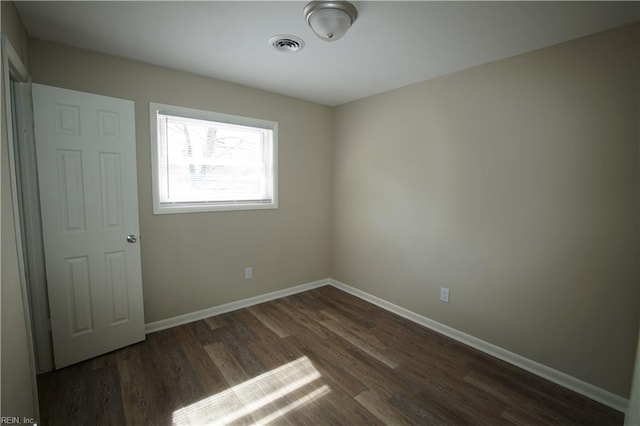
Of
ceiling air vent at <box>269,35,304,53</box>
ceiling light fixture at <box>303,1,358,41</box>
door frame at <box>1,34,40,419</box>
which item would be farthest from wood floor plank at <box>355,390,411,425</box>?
ceiling air vent at <box>269,35,304,53</box>

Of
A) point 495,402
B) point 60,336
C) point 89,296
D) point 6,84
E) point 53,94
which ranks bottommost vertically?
point 495,402

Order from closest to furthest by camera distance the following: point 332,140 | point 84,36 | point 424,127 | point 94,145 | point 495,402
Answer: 1. point 495,402
2. point 84,36
3. point 94,145
4. point 424,127
5. point 332,140

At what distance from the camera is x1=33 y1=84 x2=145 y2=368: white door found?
2.02m

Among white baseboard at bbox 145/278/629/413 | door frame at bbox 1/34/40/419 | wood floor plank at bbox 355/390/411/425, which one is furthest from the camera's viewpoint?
white baseboard at bbox 145/278/629/413

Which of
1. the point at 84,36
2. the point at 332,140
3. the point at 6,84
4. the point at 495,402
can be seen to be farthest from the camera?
the point at 332,140

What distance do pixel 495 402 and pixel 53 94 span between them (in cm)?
362

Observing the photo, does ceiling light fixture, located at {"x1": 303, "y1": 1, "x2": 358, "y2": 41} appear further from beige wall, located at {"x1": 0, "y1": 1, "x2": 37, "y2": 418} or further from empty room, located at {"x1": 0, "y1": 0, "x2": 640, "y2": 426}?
beige wall, located at {"x1": 0, "y1": 1, "x2": 37, "y2": 418}

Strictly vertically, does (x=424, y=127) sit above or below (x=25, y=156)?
above

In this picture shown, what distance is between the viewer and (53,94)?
199 centimetres

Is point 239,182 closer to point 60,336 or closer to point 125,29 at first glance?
point 125,29

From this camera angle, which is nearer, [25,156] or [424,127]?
[25,156]

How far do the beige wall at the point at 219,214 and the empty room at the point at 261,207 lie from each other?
0.07 feet

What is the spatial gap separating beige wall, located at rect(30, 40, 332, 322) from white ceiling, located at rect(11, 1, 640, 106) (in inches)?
6.8

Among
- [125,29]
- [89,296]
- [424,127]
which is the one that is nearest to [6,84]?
[125,29]
